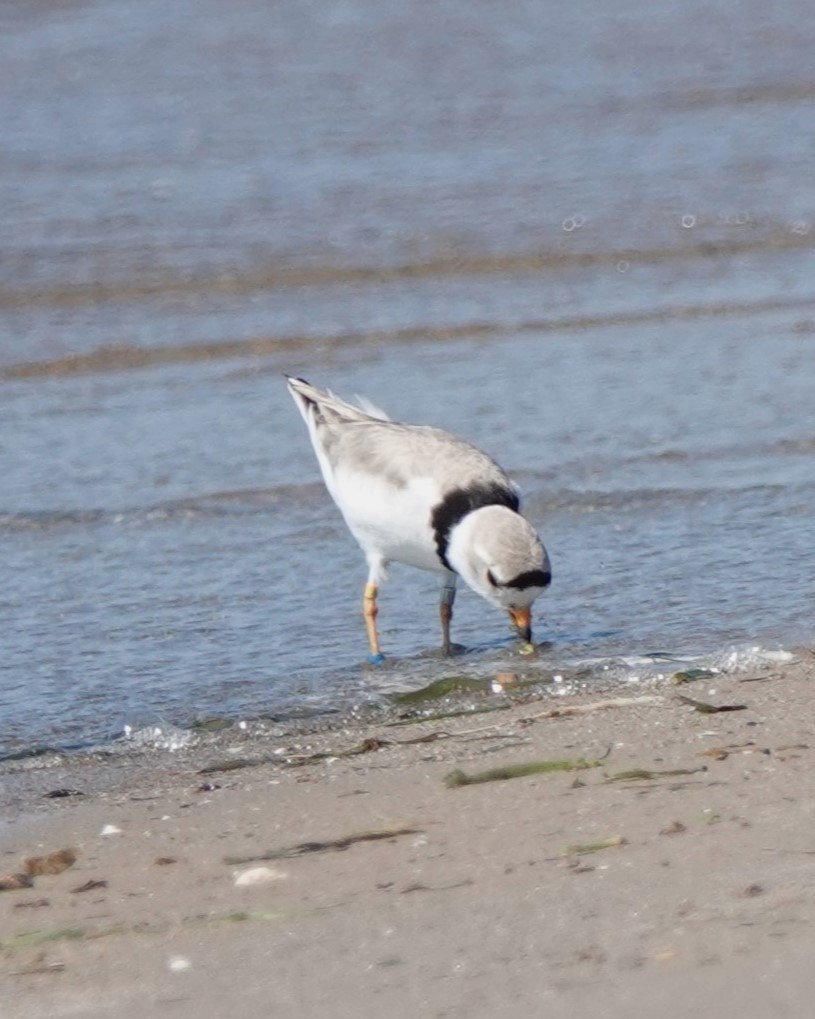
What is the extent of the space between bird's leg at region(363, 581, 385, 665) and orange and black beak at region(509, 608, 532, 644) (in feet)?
1.22

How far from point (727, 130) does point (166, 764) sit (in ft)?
29.6

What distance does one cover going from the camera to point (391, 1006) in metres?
2.79

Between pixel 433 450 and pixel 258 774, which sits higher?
pixel 433 450

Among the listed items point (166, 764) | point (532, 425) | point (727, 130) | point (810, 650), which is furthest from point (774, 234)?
point (166, 764)

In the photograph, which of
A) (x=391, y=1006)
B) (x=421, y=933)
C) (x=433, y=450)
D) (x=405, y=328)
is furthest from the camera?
(x=405, y=328)

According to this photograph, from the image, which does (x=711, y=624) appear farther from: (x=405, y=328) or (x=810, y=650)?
(x=405, y=328)

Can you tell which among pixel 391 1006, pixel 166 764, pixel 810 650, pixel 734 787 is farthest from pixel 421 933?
pixel 810 650

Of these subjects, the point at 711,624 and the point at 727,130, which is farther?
the point at 727,130

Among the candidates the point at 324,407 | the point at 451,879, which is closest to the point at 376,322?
the point at 324,407

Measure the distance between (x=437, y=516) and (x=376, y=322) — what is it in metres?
4.06

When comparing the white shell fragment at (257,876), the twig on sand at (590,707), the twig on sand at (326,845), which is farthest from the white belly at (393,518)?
the white shell fragment at (257,876)

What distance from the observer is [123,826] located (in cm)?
388

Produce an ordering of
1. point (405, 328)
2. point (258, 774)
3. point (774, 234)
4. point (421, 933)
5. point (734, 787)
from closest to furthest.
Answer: point (421, 933) < point (734, 787) < point (258, 774) < point (405, 328) < point (774, 234)

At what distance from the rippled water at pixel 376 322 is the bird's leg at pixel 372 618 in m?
0.05
